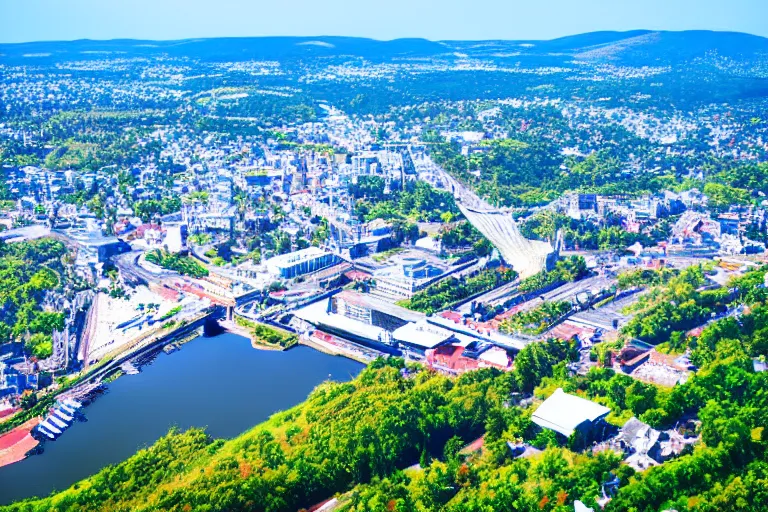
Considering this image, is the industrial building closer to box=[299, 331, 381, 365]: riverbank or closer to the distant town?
the distant town

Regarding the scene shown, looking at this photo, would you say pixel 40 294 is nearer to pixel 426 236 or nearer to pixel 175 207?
pixel 175 207

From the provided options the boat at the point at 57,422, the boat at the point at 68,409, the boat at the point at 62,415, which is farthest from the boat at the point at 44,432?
the boat at the point at 68,409

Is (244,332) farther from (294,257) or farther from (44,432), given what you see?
(44,432)

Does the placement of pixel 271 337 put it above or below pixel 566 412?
below

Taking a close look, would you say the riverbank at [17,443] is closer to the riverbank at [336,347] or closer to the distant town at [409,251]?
the distant town at [409,251]

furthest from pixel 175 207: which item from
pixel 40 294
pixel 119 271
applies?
pixel 40 294

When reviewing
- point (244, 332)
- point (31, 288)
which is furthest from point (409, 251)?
point (31, 288)
